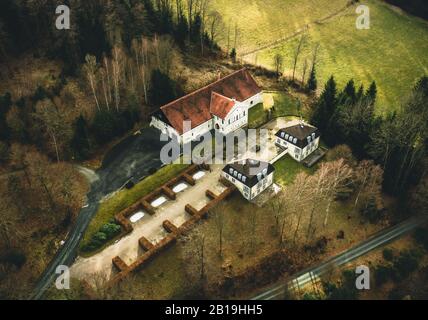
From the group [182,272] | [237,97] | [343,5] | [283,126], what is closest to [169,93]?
[237,97]

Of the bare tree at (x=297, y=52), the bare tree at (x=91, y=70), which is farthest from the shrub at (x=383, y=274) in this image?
the bare tree at (x=91, y=70)

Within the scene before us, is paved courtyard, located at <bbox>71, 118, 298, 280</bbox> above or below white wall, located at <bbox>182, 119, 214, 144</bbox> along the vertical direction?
below

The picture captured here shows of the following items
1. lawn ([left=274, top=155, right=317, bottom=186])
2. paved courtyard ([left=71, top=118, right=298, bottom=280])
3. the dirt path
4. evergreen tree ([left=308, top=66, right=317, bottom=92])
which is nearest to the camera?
paved courtyard ([left=71, top=118, right=298, bottom=280])

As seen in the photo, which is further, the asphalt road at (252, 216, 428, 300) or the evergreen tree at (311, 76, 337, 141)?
the evergreen tree at (311, 76, 337, 141)

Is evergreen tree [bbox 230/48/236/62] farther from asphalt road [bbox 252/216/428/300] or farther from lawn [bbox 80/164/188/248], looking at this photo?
asphalt road [bbox 252/216/428/300]

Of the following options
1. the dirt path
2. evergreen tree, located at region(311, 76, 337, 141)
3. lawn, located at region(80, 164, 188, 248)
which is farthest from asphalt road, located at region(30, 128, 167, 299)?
the dirt path

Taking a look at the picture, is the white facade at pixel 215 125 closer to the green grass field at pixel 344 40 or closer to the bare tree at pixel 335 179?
the bare tree at pixel 335 179
